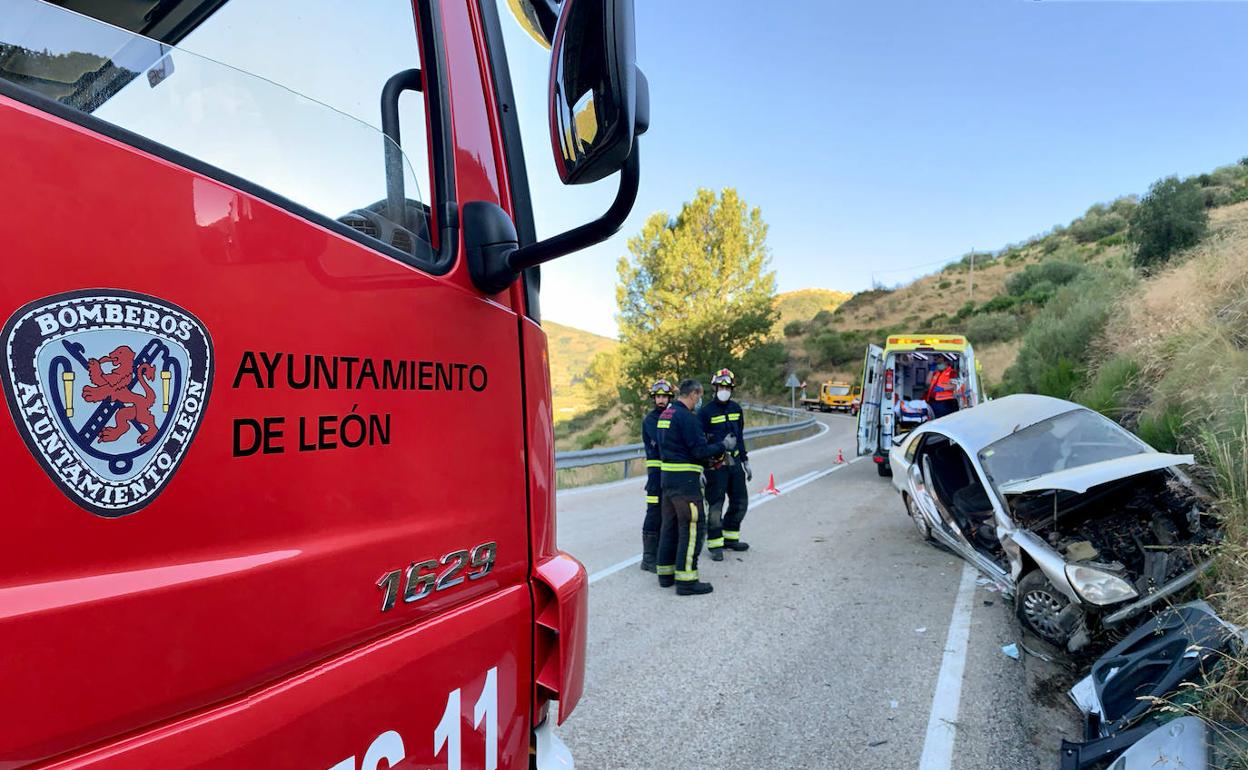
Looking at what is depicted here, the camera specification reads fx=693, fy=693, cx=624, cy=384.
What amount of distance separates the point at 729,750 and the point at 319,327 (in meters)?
2.94

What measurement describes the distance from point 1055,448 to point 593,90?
18.0ft

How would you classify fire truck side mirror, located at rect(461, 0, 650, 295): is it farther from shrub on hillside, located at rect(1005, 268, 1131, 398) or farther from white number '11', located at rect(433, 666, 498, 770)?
shrub on hillside, located at rect(1005, 268, 1131, 398)

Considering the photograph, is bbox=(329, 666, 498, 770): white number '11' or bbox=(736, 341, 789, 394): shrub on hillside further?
bbox=(736, 341, 789, 394): shrub on hillside

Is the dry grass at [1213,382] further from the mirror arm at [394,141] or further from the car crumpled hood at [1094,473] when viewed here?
the mirror arm at [394,141]

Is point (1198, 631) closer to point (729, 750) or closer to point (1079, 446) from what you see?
point (729, 750)

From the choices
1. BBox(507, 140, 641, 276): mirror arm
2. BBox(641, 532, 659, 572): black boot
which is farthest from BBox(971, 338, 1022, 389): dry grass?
BBox(507, 140, 641, 276): mirror arm

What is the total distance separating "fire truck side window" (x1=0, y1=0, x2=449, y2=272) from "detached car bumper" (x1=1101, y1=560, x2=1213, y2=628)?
14.4 ft

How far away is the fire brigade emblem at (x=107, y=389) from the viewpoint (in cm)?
85

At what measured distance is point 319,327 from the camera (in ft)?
3.96

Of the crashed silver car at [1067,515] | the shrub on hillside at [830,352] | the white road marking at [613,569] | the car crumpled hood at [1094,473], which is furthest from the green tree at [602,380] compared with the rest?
the car crumpled hood at [1094,473]

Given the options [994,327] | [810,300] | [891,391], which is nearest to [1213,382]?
[891,391]

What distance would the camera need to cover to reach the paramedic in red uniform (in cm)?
1148

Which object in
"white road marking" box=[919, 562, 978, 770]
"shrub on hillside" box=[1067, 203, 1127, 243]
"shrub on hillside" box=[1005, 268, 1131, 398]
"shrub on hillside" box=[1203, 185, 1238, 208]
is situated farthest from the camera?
"shrub on hillside" box=[1067, 203, 1127, 243]

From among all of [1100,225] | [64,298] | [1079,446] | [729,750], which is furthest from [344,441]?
[1100,225]
